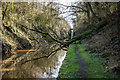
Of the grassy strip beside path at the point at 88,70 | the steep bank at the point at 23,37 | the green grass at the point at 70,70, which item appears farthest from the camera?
the steep bank at the point at 23,37

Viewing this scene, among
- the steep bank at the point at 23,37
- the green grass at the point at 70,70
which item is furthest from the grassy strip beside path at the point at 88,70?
the steep bank at the point at 23,37

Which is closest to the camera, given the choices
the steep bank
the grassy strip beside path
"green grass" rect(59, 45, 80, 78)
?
the grassy strip beside path

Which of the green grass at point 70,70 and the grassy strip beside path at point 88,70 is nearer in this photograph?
the grassy strip beside path at point 88,70

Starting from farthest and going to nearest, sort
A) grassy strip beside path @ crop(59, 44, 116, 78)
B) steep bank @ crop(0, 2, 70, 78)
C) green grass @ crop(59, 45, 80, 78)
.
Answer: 1. steep bank @ crop(0, 2, 70, 78)
2. green grass @ crop(59, 45, 80, 78)
3. grassy strip beside path @ crop(59, 44, 116, 78)

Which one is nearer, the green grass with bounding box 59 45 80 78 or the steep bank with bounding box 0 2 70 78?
the green grass with bounding box 59 45 80 78

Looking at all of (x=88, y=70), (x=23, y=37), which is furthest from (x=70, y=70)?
(x=23, y=37)

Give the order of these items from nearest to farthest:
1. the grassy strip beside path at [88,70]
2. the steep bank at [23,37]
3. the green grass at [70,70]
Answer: the grassy strip beside path at [88,70]
the green grass at [70,70]
the steep bank at [23,37]

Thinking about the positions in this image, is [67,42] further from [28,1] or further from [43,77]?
[28,1]

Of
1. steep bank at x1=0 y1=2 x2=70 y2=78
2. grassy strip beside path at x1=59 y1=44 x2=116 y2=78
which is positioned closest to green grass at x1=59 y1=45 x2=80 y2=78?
grassy strip beside path at x1=59 y1=44 x2=116 y2=78

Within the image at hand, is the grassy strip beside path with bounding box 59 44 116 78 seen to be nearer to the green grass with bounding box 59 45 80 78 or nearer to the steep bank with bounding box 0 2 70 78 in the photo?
the green grass with bounding box 59 45 80 78

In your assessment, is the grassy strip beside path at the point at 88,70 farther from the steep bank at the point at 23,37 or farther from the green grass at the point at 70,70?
the steep bank at the point at 23,37

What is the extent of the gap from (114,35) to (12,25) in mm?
10333

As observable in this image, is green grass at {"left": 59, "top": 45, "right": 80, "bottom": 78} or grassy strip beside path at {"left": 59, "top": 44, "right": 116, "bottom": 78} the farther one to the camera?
green grass at {"left": 59, "top": 45, "right": 80, "bottom": 78}

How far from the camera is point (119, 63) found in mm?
5578
